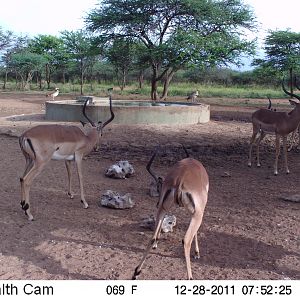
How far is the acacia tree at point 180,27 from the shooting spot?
21.9m

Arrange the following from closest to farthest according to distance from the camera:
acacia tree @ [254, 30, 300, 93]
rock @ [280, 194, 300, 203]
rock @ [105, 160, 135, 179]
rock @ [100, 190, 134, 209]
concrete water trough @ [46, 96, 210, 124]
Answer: rock @ [100, 190, 134, 209], rock @ [280, 194, 300, 203], rock @ [105, 160, 135, 179], concrete water trough @ [46, 96, 210, 124], acacia tree @ [254, 30, 300, 93]

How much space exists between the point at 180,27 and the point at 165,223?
1959cm

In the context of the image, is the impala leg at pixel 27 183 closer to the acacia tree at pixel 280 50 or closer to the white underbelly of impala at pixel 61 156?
the white underbelly of impala at pixel 61 156

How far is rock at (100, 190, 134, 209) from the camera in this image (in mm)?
5879

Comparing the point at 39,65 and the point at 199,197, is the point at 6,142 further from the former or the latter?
the point at 39,65

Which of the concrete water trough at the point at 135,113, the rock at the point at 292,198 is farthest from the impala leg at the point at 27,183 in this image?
the concrete water trough at the point at 135,113

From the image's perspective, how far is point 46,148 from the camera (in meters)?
5.84

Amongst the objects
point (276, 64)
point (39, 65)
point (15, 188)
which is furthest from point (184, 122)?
point (39, 65)

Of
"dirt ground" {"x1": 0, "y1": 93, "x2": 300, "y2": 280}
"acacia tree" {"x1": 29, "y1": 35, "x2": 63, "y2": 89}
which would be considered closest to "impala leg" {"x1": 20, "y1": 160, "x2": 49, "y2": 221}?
"dirt ground" {"x1": 0, "y1": 93, "x2": 300, "y2": 280}

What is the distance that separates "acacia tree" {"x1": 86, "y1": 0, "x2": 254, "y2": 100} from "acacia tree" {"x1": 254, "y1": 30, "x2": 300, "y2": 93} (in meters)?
9.19

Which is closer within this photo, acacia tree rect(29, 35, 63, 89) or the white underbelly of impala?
the white underbelly of impala

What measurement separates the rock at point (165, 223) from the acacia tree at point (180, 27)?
1715 cm

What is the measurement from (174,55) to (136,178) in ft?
50.4

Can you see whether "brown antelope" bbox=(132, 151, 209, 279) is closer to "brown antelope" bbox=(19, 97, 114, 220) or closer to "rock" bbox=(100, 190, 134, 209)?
"rock" bbox=(100, 190, 134, 209)
